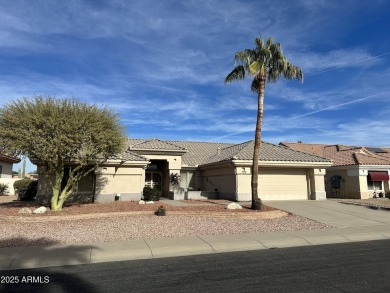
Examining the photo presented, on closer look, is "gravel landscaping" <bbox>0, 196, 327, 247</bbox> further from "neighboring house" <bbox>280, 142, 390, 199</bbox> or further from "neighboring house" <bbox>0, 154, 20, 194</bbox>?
"neighboring house" <bbox>0, 154, 20, 194</bbox>

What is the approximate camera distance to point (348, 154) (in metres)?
29.9

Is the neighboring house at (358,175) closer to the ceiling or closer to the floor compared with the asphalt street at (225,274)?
closer to the ceiling

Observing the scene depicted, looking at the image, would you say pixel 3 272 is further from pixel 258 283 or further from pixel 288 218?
pixel 288 218

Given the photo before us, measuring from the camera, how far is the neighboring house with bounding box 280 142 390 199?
26.4 meters

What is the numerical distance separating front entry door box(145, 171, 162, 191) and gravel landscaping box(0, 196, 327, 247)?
11382 mm

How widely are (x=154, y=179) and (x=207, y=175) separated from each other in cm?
497

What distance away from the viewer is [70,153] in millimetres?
15656

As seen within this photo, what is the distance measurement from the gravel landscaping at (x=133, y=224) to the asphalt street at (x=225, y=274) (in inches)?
124

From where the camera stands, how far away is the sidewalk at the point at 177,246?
27.0ft

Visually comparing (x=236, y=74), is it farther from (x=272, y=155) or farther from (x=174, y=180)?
(x=174, y=180)

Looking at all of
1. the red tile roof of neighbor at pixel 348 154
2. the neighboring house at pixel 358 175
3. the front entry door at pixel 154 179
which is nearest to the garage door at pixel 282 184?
the neighboring house at pixel 358 175

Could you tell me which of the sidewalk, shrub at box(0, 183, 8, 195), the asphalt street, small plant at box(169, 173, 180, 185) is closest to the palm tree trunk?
the sidewalk

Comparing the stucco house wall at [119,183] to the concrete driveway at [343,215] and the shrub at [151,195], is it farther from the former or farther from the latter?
the concrete driveway at [343,215]

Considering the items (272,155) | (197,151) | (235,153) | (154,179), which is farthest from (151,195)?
(197,151)
